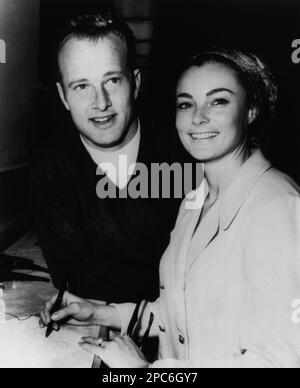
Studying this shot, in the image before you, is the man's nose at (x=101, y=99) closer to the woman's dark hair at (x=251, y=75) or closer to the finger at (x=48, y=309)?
the woman's dark hair at (x=251, y=75)

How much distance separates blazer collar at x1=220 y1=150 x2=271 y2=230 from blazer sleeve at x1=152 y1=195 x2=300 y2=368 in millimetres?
134

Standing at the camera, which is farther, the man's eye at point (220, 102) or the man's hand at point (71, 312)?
the man's hand at point (71, 312)

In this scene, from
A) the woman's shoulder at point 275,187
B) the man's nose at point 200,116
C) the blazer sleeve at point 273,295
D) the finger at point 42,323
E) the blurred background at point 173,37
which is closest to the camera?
the blazer sleeve at point 273,295

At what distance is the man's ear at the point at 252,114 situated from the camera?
1.15 m

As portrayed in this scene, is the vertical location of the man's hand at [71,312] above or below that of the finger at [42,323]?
above

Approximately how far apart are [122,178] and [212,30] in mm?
734

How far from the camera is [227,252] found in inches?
39.9

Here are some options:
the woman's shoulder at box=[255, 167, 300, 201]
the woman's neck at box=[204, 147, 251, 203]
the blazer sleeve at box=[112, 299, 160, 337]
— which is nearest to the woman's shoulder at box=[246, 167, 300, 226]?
the woman's shoulder at box=[255, 167, 300, 201]

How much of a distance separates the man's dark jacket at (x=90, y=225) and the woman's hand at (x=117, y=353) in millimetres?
497

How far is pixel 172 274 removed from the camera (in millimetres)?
1203

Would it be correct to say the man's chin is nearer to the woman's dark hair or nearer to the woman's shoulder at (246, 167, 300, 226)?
the woman's dark hair

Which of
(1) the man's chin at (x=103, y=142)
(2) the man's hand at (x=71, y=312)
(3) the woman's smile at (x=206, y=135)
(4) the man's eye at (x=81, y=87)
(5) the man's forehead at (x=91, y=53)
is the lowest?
(2) the man's hand at (x=71, y=312)

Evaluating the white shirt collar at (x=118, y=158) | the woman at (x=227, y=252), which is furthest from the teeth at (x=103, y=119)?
the woman at (x=227, y=252)

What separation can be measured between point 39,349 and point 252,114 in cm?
94
